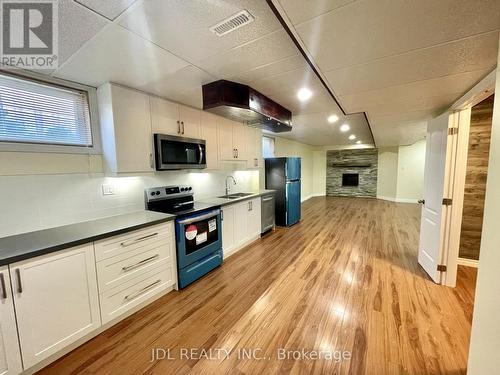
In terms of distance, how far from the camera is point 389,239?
401 centimetres

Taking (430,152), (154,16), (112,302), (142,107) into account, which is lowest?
(112,302)

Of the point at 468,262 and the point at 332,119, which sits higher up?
the point at 332,119

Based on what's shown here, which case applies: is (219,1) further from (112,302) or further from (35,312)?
(112,302)

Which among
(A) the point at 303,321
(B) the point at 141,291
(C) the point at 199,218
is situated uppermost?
(C) the point at 199,218

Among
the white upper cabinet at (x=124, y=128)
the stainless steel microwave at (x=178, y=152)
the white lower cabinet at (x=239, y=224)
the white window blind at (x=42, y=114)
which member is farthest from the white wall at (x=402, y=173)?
the white window blind at (x=42, y=114)

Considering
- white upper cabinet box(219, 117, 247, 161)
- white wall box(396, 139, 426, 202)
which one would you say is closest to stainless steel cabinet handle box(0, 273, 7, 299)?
white upper cabinet box(219, 117, 247, 161)

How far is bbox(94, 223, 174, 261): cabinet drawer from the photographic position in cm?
172

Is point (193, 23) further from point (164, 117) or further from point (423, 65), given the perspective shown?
point (423, 65)


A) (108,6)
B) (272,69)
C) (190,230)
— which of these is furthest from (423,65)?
(190,230)

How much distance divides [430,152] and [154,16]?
337 cm

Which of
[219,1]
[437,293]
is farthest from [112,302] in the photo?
[437,293]

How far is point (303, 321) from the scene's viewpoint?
1.92 meters

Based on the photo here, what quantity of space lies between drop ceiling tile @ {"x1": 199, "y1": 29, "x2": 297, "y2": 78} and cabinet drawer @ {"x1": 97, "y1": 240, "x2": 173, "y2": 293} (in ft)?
5.93

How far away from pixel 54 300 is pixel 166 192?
154 centimetres
